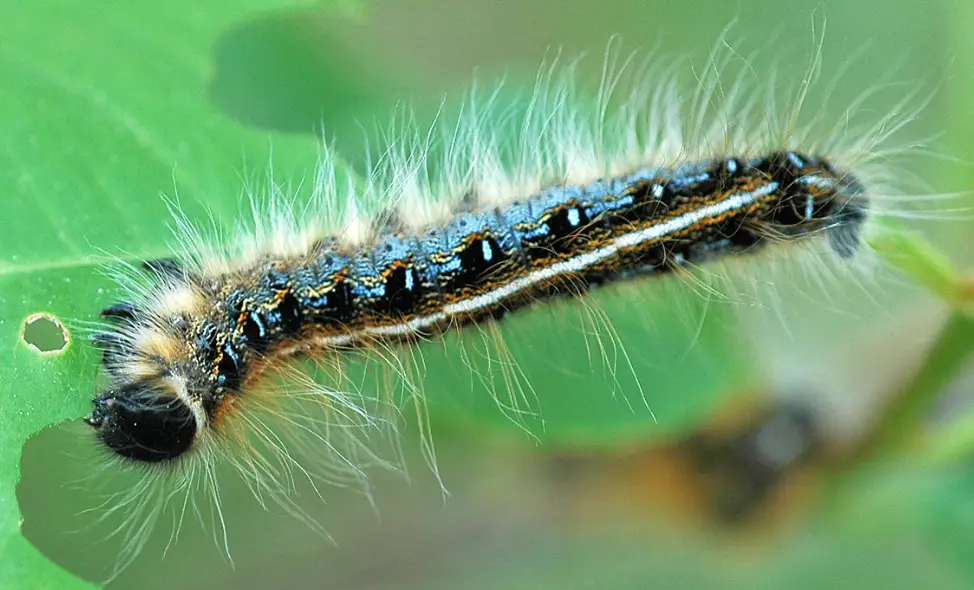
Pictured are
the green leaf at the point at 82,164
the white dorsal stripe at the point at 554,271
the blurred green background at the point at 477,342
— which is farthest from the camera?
the white dorsal stripe at the point at 554,271

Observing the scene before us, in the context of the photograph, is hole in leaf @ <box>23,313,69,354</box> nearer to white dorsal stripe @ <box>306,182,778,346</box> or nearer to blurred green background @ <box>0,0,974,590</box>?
blurred green background @ <box>0,0,974,590</box>

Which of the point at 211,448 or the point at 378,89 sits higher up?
the point at 378,89

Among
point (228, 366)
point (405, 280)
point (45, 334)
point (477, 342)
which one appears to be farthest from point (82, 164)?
point (477, 342)

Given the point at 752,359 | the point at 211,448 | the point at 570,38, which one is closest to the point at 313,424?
the point at 211,448

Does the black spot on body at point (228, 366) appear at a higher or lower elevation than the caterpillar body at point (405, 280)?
lower

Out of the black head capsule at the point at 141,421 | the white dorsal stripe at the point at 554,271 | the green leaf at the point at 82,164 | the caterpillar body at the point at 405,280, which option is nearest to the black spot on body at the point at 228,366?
the caterpillar body at the point at 405,280

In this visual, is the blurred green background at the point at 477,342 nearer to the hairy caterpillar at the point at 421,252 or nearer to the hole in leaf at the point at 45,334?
the hole in leaf at the point at 45,334

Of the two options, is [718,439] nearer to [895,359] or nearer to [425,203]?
[895,359]

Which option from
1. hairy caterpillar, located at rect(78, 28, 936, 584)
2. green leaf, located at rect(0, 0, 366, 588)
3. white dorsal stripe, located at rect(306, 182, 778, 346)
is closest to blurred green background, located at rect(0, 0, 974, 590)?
green leaf, located at rect(0, 0, 366, 588)
